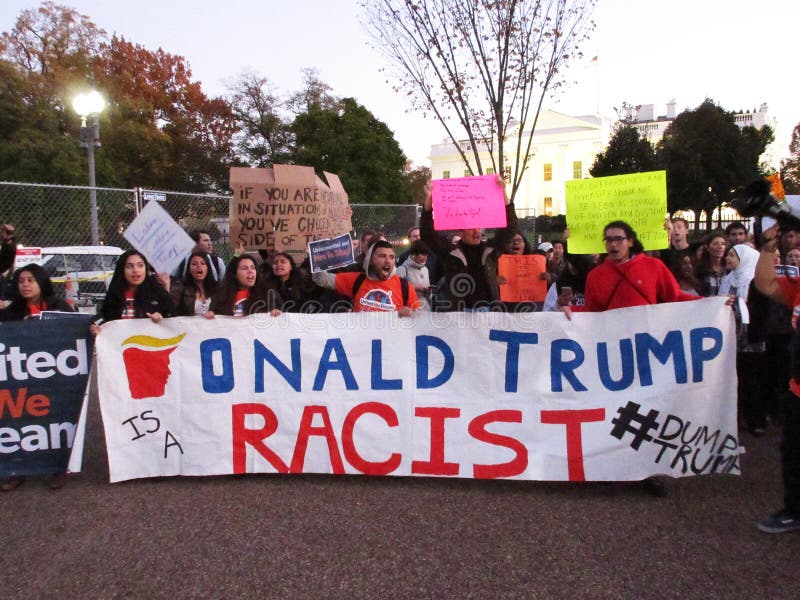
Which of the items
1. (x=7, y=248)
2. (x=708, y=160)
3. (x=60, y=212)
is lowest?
(x=7, y=248)

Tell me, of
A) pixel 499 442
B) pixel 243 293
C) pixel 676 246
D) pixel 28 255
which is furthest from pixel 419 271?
pixel 28 255

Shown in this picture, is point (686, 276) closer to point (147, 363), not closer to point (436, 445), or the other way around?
point (436, 445)

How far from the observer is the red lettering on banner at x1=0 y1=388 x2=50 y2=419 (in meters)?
4.15

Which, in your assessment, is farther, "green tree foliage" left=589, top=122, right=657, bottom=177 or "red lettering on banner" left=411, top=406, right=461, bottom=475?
"green tree foliage" left=589, top=122, right=657, bottom=177

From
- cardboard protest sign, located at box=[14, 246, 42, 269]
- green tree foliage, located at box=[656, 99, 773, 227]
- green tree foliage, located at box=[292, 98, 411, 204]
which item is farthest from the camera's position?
green tree foliage, located at box=[292, 98, 411, 204]

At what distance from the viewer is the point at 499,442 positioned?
3.92m

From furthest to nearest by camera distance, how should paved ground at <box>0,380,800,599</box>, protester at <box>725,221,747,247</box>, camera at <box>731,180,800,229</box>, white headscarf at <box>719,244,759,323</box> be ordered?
protester at <box>725,221,747,247</box>, white headscarf at <box>719,244,759,323</box>, camera at <box>731,180,800,229</box>, paved ground at <box>0,380,800,599</box>

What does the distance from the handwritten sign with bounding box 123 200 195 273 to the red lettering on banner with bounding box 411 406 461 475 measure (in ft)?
7.03

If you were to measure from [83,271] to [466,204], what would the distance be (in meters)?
8.50

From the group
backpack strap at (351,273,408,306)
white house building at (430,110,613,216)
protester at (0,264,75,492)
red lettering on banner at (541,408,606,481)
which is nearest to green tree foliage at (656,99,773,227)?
backpack strap at (351,273,408,306)

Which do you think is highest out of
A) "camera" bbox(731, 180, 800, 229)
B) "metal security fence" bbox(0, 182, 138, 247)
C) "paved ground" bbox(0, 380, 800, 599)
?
"metal security fence" bbox(0, 182, 138, 247)

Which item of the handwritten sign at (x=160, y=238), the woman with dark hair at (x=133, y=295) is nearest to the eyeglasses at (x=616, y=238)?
the handwritten sign at (x=160, y=238)

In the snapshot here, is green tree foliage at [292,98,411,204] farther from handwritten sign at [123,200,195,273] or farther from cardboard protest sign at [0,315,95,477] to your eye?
cardboard protest sign at [0,315,95,477]

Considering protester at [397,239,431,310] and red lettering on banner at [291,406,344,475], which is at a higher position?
protester at [397,239,431,310]
